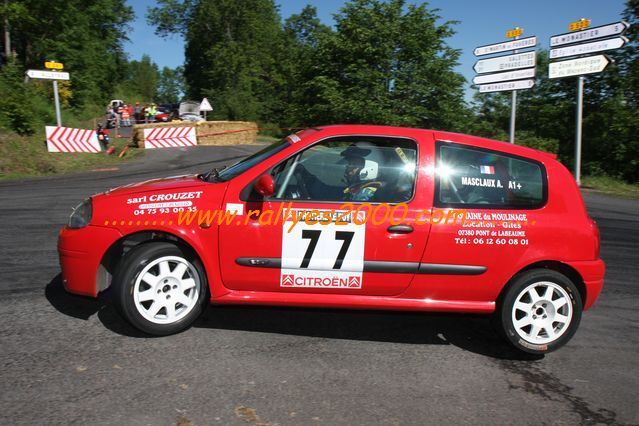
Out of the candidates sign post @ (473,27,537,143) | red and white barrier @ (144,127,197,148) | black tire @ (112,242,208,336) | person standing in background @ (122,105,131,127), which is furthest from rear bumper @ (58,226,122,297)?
person standing in background @ (122,105,131,127)

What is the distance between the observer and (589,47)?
15.7m

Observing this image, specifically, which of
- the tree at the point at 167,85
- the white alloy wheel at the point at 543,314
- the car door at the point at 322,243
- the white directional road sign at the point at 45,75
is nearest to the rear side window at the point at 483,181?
the car door at the point at 322,243

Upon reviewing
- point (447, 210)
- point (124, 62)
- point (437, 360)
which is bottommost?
point (437, 360)

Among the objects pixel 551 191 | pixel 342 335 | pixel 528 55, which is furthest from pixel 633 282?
pixel 528 55

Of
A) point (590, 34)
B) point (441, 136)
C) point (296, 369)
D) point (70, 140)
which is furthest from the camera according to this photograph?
point (70, 140)

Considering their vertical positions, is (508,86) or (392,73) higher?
(392,73)

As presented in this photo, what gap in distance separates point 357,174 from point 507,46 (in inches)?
568

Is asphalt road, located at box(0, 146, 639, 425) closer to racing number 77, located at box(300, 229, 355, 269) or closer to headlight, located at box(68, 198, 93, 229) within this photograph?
racing number 77, located at box(300, 229, 355, 269)

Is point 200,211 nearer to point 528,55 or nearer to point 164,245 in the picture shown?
point 164,245

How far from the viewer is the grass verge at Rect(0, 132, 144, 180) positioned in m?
16.2

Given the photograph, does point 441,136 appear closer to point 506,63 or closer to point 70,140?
point 506,63

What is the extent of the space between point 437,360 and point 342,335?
2.63 feet

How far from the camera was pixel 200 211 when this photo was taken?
3906 mm

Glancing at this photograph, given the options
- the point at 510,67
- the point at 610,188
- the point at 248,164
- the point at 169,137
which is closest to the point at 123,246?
the point at 248,164
